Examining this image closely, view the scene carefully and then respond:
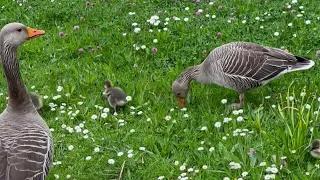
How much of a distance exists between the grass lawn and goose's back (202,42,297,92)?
301 mm

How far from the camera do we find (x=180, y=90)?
747 cm

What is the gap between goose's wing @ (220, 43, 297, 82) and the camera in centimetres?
719

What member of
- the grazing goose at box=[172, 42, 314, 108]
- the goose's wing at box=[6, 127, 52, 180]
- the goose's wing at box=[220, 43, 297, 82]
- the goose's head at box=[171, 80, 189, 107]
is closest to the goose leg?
the grazing goose at box=[172, 42, 314, 108]

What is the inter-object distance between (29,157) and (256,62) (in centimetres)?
307

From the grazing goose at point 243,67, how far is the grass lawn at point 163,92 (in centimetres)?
26

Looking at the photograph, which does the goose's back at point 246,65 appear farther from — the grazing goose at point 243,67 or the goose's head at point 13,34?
the goose's head at point 13,34

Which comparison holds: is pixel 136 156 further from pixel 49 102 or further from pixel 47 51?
pixel 47 51

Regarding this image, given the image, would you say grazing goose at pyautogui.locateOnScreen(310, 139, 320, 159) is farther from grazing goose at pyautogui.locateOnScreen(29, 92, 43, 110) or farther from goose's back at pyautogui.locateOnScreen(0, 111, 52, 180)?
grazing goose at pyautogui.locateOnScreen(29, 92, 43, 110)

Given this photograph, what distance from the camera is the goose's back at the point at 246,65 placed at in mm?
7195

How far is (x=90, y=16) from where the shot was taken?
1016cm

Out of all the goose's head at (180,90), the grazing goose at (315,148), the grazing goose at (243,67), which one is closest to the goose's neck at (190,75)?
the grazing goose at (243,67)

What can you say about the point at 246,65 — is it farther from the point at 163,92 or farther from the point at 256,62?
the point at 163,92

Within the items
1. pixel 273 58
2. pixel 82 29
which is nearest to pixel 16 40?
pixel 273 58

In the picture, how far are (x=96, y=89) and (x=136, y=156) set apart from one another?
71.4 inches
